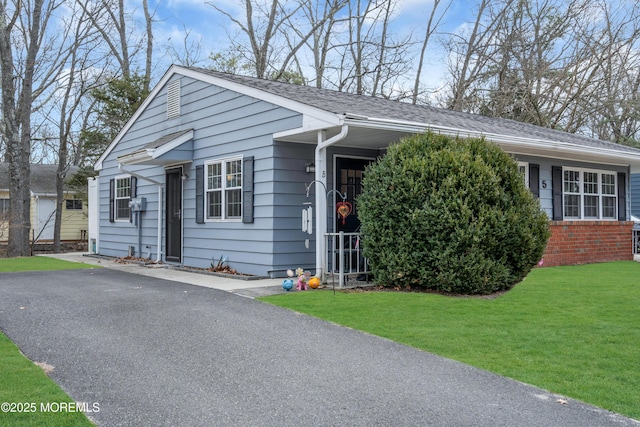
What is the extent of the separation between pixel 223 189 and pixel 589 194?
8.68 metres

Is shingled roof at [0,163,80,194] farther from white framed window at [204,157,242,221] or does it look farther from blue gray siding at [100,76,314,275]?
white framed window at [204,157,242,221]

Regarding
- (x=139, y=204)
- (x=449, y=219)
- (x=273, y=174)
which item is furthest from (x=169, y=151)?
(x=449, y=219)

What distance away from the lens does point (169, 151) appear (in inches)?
434

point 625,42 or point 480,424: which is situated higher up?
point 625,42

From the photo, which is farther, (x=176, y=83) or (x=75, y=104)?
(x=75, y=104)

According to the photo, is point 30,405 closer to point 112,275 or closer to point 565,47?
point 112,275

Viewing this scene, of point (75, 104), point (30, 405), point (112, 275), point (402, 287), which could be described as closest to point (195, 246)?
point (112, 275)

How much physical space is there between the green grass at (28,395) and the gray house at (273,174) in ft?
16.3

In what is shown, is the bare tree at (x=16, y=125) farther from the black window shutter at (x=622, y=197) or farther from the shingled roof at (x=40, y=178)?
the black window shutter at (x=622, y=197)

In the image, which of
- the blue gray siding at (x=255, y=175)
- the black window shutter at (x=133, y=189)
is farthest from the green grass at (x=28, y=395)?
the black window shutter at (x=133, y=189)

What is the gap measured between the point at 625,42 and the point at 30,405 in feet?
74.7

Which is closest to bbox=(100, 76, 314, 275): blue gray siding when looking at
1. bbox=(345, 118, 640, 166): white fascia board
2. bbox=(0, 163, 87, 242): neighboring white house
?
bbox=(345, 118, 640, 166): white fascia board

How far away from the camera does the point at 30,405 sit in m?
3.29

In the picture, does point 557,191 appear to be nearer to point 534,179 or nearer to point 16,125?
point 534,179
